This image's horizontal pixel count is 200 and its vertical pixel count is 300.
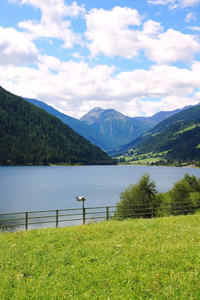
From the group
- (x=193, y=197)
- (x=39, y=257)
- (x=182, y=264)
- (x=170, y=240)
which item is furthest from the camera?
(x=193, y=197)

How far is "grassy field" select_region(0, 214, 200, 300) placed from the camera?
1142 centimetres

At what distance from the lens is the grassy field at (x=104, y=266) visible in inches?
450

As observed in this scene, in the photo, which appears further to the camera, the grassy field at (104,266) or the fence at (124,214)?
the fence at (124,214)

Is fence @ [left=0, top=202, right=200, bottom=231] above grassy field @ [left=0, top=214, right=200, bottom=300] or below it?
below

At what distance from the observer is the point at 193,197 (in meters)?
59.3

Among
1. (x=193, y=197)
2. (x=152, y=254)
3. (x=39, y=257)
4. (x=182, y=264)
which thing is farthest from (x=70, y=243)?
(x=193, y=197)

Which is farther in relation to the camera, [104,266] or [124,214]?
[124,214]

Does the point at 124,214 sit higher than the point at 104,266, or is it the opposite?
the point at 104,266

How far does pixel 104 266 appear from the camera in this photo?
45.7ft

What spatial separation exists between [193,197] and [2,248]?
51.2 meters

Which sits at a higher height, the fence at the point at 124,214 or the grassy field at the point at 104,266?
the grassy field at the point at 104,266

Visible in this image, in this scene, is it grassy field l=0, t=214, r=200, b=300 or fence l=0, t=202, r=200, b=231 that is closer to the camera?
grassy field l=0, t=214, r=200, b=300

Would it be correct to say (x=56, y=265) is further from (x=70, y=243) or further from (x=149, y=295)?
(x=149, y=295)

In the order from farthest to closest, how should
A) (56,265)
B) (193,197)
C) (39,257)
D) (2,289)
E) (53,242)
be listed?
(193,197), (53,242), (39,257), (56,265), (2,289)
